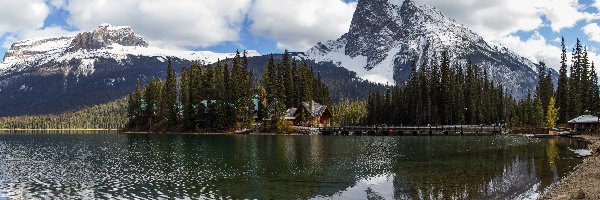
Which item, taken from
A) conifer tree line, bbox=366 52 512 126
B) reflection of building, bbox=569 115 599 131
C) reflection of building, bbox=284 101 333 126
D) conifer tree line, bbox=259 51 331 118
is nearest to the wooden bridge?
reflection of building, bbox=284 101 333 126

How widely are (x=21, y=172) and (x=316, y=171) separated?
84.8 ft

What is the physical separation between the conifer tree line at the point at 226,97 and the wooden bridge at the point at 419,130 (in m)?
16.5

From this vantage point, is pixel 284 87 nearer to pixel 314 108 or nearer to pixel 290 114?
pixel 290 114

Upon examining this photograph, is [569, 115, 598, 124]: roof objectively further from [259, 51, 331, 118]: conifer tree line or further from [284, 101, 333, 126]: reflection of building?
[259, 51, 331, 118]: conifer tree line

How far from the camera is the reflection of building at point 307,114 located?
135000mm

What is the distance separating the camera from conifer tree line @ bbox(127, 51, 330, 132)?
13200 cm

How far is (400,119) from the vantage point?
15862 centimetres

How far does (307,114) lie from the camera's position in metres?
135

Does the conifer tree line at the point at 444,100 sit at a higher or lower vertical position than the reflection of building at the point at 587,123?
higher

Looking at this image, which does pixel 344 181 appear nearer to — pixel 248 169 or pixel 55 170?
pixel 248 169

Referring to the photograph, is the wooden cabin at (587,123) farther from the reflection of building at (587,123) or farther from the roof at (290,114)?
the roof at (290,114)

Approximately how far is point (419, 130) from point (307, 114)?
102 feet

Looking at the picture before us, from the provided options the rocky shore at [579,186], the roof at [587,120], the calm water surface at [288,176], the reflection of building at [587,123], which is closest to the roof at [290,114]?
the reflection of building at [587,123]

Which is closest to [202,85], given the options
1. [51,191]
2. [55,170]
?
[55,170]
